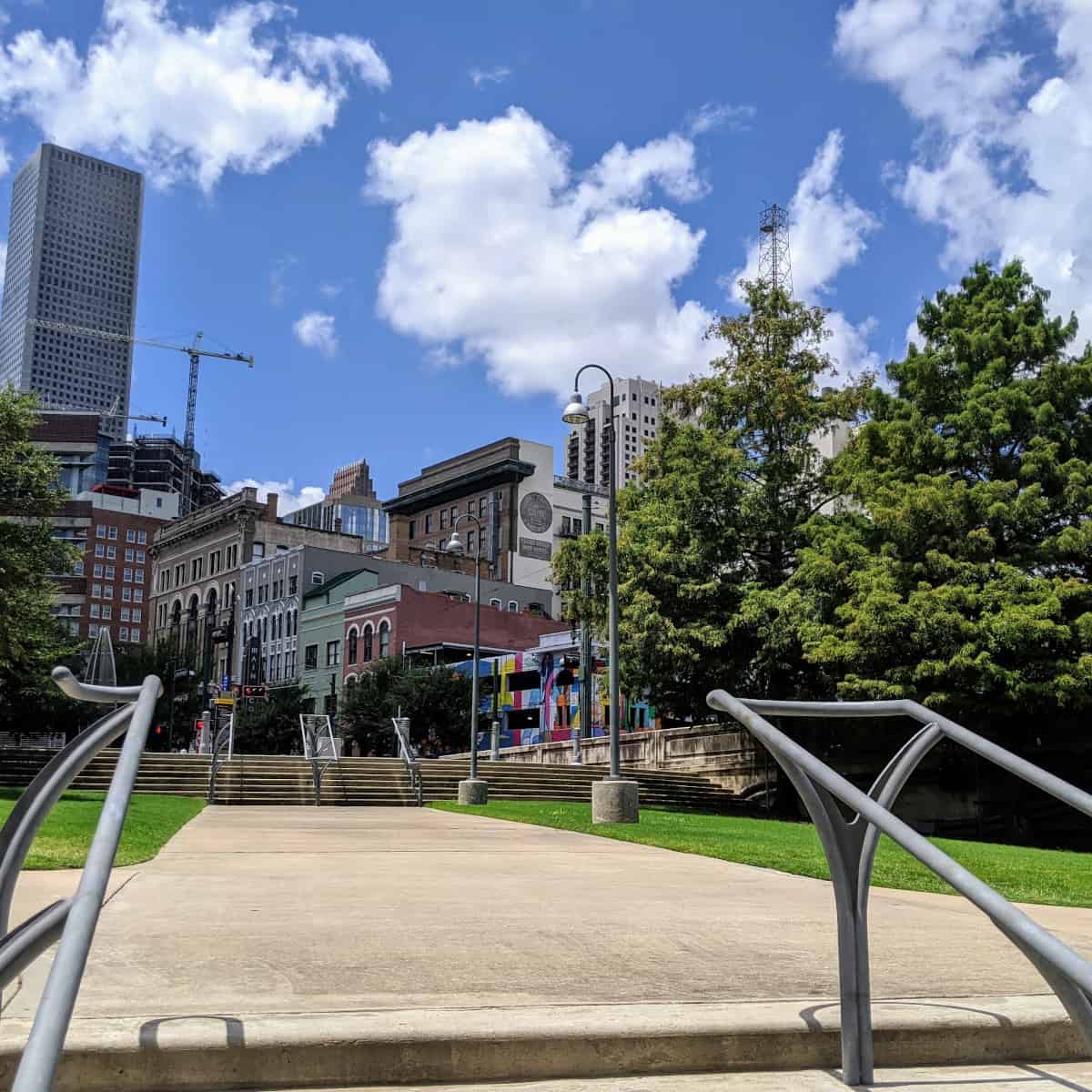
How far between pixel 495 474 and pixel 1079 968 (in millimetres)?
90322

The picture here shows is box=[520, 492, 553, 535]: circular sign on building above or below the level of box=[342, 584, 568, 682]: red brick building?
above

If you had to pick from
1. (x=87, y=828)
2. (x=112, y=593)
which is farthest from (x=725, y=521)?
(x=112, y=593)

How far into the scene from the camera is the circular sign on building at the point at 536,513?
308 ft

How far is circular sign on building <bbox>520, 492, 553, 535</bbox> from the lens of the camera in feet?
308

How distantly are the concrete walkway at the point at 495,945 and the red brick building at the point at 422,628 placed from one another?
200 feet

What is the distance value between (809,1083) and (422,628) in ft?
231

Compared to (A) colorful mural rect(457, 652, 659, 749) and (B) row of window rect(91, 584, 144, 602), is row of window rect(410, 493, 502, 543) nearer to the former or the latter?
(A) colorful mural rect(457, 652, 659, 749)

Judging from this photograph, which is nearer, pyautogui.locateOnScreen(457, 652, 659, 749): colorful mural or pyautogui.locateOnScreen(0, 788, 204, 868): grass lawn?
pyautogui.locateOnScreen(0, 788, 204, 868): grass lawn

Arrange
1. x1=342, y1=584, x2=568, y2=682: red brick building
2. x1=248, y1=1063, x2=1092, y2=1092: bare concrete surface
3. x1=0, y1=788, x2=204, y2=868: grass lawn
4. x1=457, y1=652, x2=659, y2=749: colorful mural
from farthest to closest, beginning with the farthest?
x1=342, y1=584, x2=568, y2=682: red brick building < x1=457, y1=652, x2=659, y2=749: colorful mural < x1=0, y1=788, x2=204, y2=868: grass lawn < x1=248, y1=1063, x2=1092, y2=1092: bare concrete surface

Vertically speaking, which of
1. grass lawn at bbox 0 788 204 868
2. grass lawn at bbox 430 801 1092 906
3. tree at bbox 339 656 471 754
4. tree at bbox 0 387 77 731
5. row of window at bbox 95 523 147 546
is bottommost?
grass lawn at bbox 430 801 1092 906

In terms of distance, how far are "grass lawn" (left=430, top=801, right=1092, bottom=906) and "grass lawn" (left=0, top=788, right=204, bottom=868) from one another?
6248mm

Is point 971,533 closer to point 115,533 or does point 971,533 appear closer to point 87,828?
point 87,828

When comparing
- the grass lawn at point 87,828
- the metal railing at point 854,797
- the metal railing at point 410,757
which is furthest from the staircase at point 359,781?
the metal railing at point 854,797

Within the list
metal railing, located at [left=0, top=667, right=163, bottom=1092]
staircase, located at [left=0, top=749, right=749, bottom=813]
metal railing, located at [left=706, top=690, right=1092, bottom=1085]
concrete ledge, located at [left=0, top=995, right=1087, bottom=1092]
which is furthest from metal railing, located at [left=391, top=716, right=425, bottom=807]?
metal railing, located at [left=0, top=667, right=163, bottom=1092]
